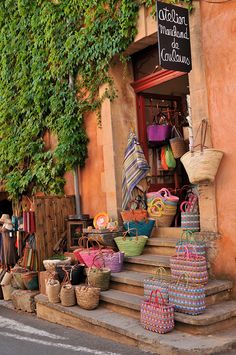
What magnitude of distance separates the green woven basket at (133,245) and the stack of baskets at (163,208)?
0.54 m

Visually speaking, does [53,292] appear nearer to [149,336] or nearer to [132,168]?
[149,336]

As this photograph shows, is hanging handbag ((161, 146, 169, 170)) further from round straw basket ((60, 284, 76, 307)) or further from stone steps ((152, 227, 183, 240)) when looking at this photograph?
round straw basket ((60, 284, 76, 307))

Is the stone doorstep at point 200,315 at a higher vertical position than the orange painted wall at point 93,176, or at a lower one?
lower

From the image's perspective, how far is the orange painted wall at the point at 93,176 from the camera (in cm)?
805

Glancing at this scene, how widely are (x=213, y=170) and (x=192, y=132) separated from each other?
2.48ft

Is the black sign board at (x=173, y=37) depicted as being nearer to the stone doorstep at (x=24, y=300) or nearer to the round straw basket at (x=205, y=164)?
the round straw basket at (x=205, y=164)

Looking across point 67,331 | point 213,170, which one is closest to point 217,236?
point 213,170

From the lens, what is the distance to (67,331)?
19.3 ft

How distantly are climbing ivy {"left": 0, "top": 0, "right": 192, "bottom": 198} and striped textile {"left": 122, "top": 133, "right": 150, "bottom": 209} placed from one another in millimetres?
946

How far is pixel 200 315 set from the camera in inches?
193

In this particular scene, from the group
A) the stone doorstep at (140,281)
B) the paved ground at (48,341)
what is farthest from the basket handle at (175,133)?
the paved ground at (48,341)

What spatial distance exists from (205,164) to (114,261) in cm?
201

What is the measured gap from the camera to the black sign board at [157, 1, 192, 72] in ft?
18.0

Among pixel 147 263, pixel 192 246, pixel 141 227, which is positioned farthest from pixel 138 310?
pixel 141 227
